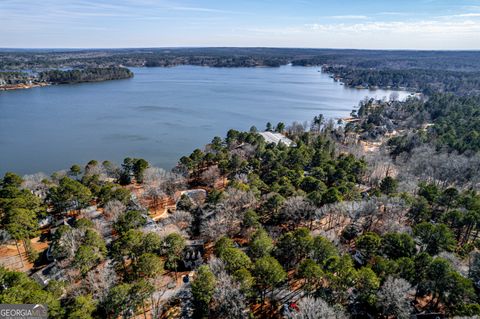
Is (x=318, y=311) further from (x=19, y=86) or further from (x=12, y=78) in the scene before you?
(x=12, y=78)

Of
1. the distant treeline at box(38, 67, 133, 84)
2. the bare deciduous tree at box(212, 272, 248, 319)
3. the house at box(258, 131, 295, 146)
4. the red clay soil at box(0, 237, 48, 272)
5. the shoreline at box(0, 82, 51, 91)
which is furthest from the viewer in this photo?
the distant treeline at box(38, 67, 133, 84)

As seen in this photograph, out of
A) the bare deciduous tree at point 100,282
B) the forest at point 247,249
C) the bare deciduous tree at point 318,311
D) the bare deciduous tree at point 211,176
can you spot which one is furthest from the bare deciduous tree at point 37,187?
the bare deciduous tree at point 318,311

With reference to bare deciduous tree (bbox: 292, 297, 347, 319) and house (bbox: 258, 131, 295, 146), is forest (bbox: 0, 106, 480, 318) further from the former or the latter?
house (bbox: 258, 131, 295, 146)

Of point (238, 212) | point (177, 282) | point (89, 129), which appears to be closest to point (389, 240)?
point (238, 212)

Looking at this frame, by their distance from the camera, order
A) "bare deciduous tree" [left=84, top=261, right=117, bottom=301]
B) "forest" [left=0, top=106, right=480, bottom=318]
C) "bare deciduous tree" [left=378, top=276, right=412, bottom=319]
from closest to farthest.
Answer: "bare deciduous tree" [left=378, top=276, right=412, bottom=319] < "forest" [left=0, top=106, right=480, bottom=318] < "bare deciduous tree" [left=84, top=261, right=117, bottom=301]

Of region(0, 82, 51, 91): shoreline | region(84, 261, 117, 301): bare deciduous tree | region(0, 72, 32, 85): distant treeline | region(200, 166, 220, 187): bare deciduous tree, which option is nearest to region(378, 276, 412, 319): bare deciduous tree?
region(84, 261, 117, 301): bare deciduous tree
